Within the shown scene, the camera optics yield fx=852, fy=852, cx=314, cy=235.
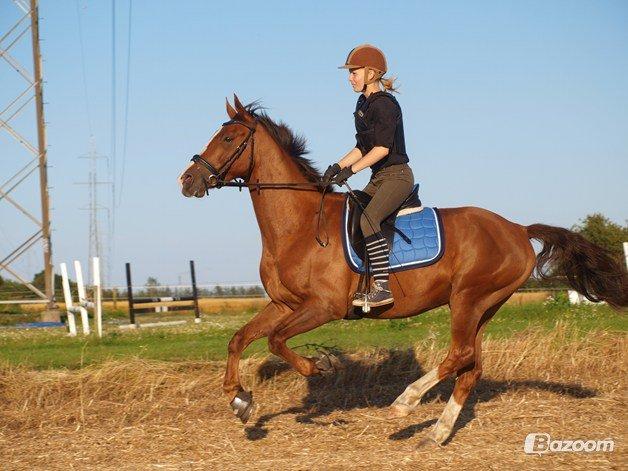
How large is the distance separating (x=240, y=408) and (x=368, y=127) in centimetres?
288

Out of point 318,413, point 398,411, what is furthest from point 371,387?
point 398,411

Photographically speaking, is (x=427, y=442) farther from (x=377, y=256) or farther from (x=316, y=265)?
(x=316, y=265)

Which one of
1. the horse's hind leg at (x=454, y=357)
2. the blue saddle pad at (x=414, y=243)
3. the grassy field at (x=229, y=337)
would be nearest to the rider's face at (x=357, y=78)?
the blue saddle pad at (x=414, y=243)

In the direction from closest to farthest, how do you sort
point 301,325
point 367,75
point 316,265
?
point 301,325 < point 316,265 < point 367,75

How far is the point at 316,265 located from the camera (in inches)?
304

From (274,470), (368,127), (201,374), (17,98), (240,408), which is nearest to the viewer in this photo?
(274,470)

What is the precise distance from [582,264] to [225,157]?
3978mm

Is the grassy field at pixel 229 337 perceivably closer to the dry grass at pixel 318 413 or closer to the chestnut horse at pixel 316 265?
the dry grass at pixel 318 413

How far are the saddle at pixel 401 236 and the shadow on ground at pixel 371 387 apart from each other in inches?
65.7

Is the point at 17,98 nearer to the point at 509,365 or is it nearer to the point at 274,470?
the point at 509,365

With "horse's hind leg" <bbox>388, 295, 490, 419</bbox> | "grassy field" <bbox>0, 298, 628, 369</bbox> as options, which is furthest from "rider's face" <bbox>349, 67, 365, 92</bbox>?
"grassy field" <bbox>0, 298, 628, 369</bbox>

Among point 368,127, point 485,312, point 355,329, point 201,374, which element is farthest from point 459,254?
point 355,329

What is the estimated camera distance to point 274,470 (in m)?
6.49

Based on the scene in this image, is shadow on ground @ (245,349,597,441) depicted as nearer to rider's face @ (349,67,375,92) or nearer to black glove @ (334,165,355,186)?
black glove @ (334,165,355,186)
